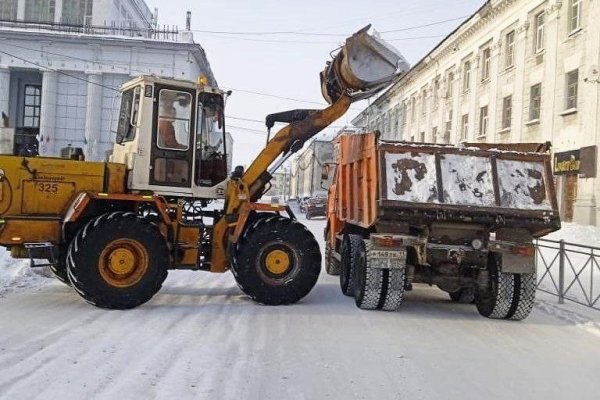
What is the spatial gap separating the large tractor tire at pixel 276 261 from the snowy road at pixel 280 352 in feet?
0.79

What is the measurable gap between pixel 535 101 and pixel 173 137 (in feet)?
74.1

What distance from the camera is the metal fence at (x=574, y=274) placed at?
409 inches

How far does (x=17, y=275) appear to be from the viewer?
10.8 m

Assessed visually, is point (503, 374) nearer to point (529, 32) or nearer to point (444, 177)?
point (444, 177)

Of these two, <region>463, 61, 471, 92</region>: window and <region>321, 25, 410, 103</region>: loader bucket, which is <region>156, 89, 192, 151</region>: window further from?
<region>463, 61, 471, 92</region>: window

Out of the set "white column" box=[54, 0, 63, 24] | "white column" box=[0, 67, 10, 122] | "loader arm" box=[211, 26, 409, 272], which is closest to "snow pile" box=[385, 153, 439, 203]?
"loader arm" box=[211, 26, 409, 272]

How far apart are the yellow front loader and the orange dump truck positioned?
1143mm

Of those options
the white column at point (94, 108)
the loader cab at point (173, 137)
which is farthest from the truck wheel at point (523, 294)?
the white column at point (94, 108)

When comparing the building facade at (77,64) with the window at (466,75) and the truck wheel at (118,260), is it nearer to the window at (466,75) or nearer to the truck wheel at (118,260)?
the window at (466,75)

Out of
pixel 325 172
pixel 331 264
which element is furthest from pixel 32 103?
pixel 331 264

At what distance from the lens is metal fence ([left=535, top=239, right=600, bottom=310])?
1038 cm

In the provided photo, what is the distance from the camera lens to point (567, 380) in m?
5.98

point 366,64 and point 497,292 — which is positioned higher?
point 366,64

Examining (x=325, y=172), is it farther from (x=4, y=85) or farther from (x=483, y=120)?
(x=4, y=85)
